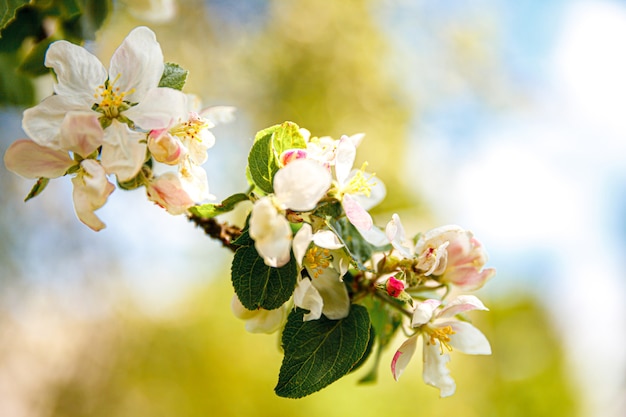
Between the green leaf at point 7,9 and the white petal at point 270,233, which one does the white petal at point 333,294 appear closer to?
the white petal at point 270,233

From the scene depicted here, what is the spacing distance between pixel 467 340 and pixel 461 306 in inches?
2.1

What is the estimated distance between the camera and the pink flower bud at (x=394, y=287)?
1.38 feet

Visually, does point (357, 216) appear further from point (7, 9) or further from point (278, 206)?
point (7, 9)

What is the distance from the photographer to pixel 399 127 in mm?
4176

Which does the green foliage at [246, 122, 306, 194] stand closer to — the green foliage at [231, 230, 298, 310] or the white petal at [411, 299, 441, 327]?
the green foliage at [231, 230, 298, 310]

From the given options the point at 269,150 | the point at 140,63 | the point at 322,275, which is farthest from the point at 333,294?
the point at 140,63

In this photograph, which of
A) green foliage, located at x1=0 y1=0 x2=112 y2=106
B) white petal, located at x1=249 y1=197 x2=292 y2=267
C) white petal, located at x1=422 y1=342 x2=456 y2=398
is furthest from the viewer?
green foliage, located at x1=0 y1=0 x2=112 y2=106

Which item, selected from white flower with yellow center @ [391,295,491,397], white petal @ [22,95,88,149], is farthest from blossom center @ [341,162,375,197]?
white petal @ [22,95,88,149]

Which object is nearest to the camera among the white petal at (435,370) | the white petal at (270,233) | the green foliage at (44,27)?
the white petal at (270,233)

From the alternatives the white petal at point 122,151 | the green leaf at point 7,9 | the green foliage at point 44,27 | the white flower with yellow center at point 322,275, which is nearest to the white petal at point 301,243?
the white flower with yellow center at point 322,275

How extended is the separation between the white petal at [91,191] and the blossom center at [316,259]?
15 centimetres

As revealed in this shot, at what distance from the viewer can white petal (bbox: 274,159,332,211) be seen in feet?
Result: 1.25

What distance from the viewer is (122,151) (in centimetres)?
Result: 39

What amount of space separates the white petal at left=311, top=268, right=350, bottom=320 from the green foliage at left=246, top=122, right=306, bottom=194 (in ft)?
0.26
